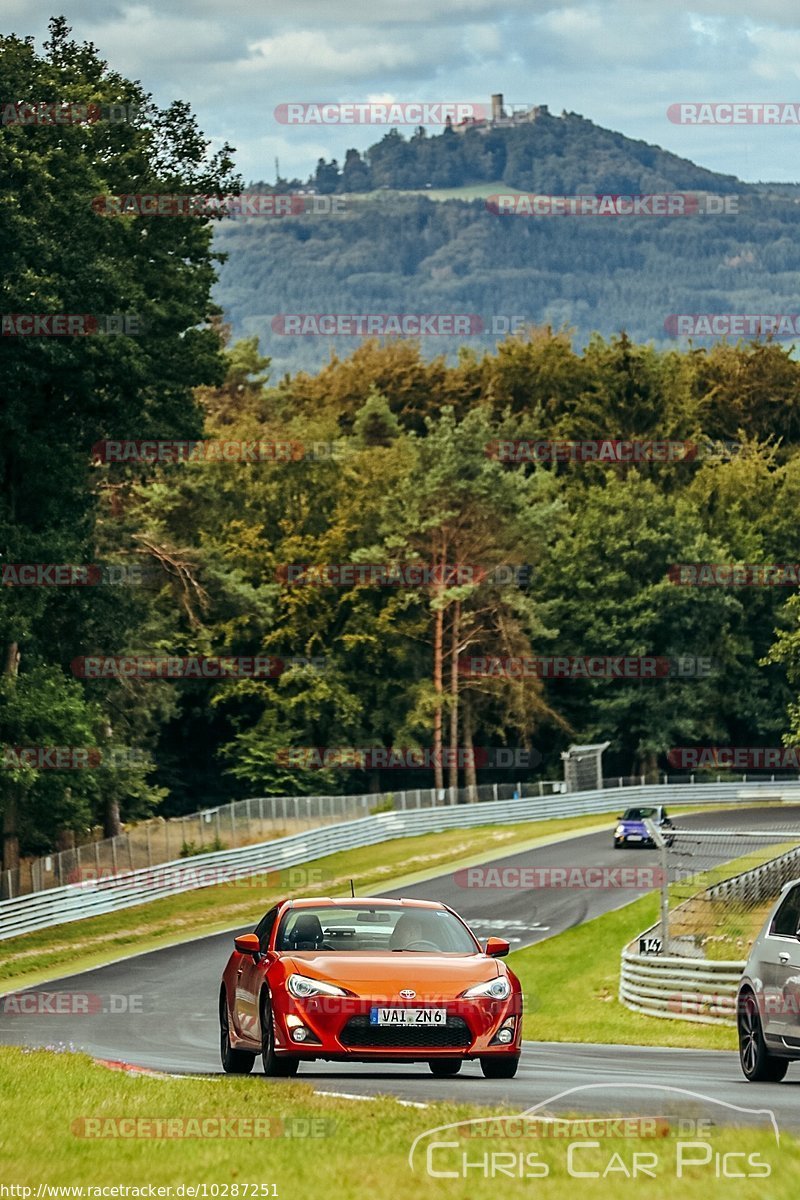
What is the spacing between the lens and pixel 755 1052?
50.8ft

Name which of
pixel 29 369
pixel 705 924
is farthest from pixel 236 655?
pixel 705 924

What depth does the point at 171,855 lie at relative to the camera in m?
A: 59.3

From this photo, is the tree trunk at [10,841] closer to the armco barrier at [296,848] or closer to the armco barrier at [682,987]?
the armco barrier at [296,848]

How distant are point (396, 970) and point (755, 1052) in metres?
2.82

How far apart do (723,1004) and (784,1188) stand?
21469mm

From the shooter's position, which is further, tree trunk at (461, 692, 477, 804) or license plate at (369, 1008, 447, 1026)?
tree trunk at (461, 692, 477, 804)

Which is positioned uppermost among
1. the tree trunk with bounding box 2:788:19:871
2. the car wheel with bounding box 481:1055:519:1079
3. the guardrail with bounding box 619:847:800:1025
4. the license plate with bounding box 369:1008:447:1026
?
the license plate with bounding box 369:1008:447:1026

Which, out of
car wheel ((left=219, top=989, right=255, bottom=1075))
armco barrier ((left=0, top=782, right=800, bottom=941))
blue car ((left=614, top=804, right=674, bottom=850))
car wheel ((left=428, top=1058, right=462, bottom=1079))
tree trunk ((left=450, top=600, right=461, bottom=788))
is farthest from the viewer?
tree trunk ((left=450, top=600, right=461, bottom=788))

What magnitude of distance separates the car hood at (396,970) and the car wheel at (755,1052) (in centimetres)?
195

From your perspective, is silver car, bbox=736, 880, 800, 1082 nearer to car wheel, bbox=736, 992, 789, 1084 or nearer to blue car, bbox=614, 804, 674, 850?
car wheel, bbox=736, 992, 789, 1084

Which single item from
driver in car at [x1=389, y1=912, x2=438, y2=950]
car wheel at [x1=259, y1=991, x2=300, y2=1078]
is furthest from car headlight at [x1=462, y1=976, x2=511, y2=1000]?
car wheel at [x1=259, y1=991, x2=300, y2=1078]

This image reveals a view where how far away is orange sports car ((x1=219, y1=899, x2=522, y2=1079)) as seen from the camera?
14812 mm

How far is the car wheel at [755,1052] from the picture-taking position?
50.3ft

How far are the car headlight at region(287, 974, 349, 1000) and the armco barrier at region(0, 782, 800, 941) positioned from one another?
3315cm
